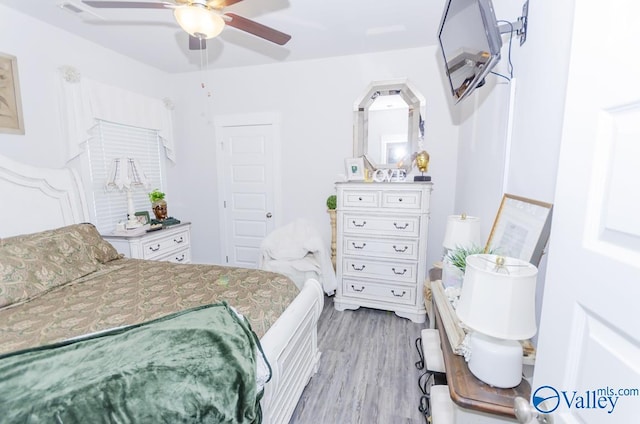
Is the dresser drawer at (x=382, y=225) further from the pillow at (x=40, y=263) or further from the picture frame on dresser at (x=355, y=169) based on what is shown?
the pillow at (x=40, y=263)

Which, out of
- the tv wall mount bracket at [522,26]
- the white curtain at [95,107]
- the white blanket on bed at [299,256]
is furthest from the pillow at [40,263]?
the tv wall mount bracket at [522,26]

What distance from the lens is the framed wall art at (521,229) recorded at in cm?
110

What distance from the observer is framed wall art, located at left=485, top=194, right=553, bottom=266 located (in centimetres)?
110

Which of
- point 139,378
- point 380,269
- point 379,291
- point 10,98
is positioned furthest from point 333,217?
point 10,98

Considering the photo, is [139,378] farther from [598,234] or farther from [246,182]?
[246,182]

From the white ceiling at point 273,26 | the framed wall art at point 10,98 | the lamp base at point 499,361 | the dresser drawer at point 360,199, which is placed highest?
the white ceiling at point 273,26

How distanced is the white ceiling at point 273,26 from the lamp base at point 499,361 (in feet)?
8.10

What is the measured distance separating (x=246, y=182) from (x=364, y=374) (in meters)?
2.63

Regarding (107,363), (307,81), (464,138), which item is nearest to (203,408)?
(107,363)

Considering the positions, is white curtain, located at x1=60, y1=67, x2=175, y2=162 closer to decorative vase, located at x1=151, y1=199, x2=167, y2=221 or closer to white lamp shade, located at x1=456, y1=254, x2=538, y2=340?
decorative vase, located at x1=151, y1=199, x2=167, y2=221

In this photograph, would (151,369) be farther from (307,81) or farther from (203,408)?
(307,81)

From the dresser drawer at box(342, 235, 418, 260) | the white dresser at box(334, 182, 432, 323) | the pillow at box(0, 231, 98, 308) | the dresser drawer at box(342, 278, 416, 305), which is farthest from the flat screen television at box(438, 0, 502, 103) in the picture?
the pillow at box(0, 231, 98, 308)

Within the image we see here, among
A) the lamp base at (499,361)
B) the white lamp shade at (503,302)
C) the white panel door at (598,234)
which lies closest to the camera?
the white panel door at (598,234)

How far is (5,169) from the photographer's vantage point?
7.06ft
